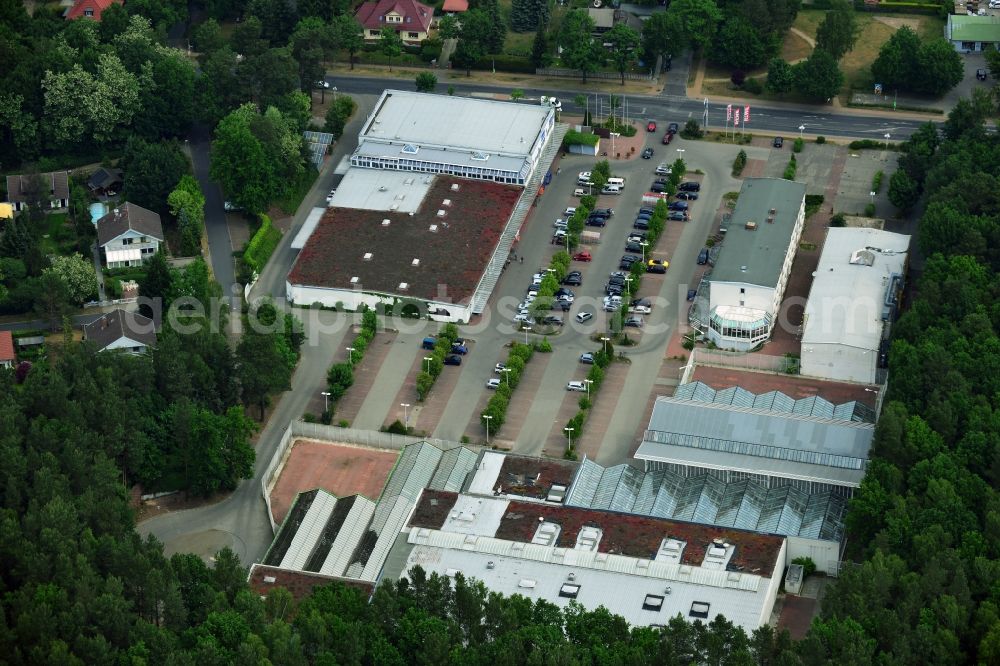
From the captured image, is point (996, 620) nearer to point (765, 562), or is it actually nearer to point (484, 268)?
point (765, 562)

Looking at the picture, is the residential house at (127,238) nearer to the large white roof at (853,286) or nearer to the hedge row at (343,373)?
the hedge row at (343,373)

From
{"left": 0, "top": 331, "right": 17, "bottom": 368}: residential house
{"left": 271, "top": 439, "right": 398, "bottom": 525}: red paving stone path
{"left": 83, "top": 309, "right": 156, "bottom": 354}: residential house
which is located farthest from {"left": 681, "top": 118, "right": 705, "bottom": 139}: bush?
{"left": 0, "top": 331, "right": 17, "bottom": 368}: residential house

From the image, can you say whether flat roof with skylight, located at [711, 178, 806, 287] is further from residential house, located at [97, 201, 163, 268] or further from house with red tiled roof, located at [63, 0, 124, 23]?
house with red tiled roof, located at [63, 0, 124, 23]

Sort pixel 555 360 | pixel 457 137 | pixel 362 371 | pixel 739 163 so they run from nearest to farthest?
pixel 362 371 → pixel 555 360 → pixel 457 137 → pixel 739 163

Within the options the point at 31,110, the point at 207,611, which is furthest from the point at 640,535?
the point at 31,110

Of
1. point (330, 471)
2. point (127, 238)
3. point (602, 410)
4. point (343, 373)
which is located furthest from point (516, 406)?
point (127, 238)

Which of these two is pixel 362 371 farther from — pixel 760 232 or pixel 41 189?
pixel 41 189

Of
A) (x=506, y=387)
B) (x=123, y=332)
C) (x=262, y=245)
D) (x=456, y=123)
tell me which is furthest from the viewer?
(x=456, y=123)
